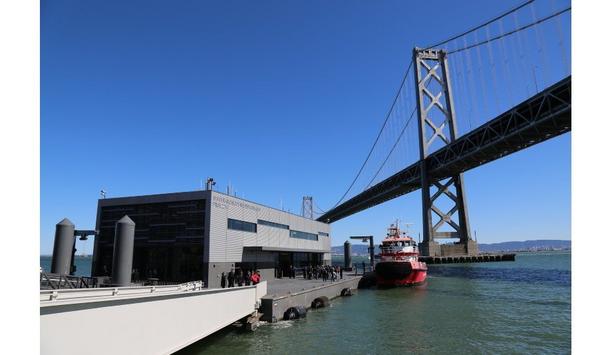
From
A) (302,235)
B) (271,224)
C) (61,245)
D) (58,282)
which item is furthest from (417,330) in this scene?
(302,235)

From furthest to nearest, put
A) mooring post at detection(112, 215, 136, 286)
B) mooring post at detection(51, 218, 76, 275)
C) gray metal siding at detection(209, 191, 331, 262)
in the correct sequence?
gray metal siding at detection(209, 191, 331, 262) < mooring post at detection(51, 218, 76, 275) < mooring post at detection(112, 215, 136, 286)

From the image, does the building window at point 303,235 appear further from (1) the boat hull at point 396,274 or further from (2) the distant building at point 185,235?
(1) the boat hull at point 396,274

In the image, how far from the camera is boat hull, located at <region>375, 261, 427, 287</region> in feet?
133

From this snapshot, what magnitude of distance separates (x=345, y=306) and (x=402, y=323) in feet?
22.6

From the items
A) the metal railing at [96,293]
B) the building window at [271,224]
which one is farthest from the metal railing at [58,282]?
the building window at [271,224]

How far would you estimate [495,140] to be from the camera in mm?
58156

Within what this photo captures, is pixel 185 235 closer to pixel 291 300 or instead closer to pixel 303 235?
pixel 291 300

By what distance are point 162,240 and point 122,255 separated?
15.2 meters

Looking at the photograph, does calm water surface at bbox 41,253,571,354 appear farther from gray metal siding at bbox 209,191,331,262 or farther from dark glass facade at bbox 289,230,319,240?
dark glass facade at bbox 289,230,319,240

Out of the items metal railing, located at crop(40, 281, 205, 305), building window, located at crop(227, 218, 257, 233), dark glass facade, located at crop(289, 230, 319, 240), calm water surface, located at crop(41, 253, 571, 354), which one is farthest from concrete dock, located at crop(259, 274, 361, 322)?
dark glass facade, located at crop(289, 230, 319, 240)

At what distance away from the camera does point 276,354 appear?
14.5 m

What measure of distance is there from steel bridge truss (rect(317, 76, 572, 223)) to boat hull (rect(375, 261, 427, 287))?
72.0ft
